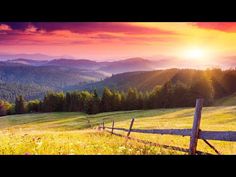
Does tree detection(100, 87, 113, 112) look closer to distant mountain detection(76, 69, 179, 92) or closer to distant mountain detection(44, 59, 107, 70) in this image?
distant mountain detection(76, 69, 179, 92)

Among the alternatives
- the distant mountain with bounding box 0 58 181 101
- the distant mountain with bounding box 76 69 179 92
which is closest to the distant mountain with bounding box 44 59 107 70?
the distant mountain with bounding box 0 58 181 101

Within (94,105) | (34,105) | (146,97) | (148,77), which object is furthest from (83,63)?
(34,105)

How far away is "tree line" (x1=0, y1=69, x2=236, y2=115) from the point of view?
66.9 ft

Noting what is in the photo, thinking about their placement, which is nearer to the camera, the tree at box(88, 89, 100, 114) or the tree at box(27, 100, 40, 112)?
the tree at box(88, 89, 100, 114)

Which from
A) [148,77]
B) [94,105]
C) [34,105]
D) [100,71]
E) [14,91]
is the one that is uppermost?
[100,71]

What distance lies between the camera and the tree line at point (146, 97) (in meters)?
20.4

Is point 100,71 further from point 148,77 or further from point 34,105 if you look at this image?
point 34,105

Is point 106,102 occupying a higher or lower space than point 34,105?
higher

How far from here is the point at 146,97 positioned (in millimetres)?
34156

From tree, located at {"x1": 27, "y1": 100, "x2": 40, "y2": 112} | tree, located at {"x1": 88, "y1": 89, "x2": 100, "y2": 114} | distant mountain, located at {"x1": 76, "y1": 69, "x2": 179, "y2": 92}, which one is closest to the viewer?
distant mountain, located at {"x1": 76, "y1": 69, "x2": 179, "y2": 92}

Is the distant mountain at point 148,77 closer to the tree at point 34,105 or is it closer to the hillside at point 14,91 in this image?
the hillside at point 14,91

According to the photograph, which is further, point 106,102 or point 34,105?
point 34,105
